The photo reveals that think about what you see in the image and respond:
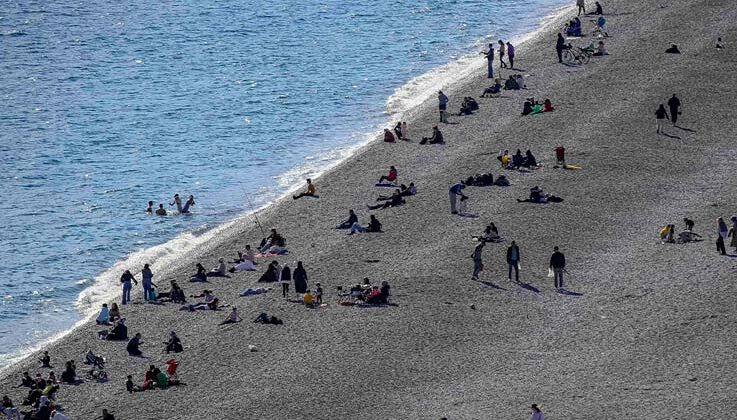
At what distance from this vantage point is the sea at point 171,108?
2502 inches

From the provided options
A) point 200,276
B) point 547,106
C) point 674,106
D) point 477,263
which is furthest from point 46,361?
point 674,106

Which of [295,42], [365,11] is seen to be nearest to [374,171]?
[295,42]

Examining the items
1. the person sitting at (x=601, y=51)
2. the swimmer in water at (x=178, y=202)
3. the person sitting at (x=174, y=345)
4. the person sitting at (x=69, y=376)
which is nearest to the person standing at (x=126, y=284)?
the person sitting at (x=174, y=345)

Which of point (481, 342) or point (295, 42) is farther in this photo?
point (295, 42)

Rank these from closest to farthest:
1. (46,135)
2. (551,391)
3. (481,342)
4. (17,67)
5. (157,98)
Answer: (551,391), (481,342), (46,135), (157,98), (17,67)

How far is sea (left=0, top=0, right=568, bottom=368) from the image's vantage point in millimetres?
63562

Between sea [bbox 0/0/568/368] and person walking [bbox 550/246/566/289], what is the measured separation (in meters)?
17.6

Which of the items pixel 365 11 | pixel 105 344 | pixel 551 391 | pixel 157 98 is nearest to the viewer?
pixel 551 391

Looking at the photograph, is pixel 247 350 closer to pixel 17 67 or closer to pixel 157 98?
pixel 157 98

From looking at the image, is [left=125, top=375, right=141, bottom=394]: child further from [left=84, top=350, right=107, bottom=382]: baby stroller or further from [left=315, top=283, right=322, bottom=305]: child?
[left=315, top=283, right=322, bottom=305]: child

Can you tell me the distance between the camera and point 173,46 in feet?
317

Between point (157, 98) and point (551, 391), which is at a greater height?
point (157, 98)

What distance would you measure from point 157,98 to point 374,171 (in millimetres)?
23304

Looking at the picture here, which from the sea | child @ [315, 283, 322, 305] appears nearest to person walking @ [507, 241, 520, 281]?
child @ [315, 283, 322, 305]
